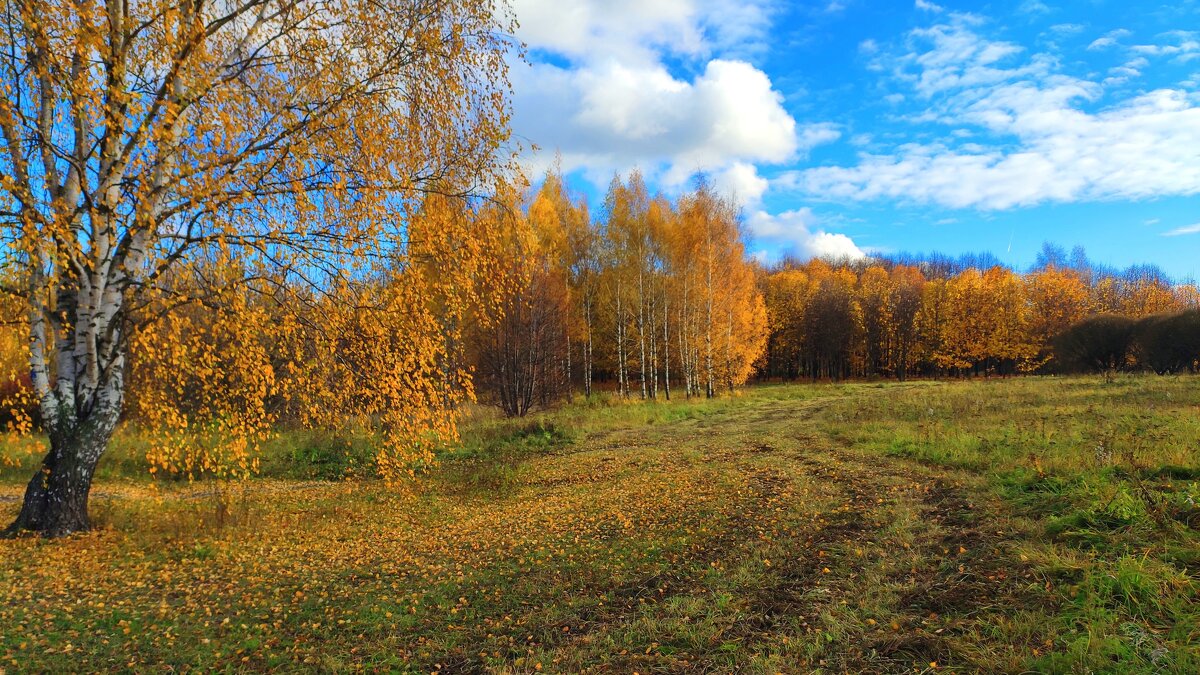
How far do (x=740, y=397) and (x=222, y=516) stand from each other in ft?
77.5

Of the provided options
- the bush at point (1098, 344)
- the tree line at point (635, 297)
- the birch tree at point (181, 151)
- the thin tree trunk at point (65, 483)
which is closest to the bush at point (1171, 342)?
the bush at point (1098, 344)

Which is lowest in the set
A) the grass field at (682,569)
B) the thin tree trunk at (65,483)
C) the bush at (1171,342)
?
the grass field at (682,569)

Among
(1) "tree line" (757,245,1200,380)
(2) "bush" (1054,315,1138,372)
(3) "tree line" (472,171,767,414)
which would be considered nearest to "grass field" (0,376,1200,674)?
(3) "tree line" (472,171,767,414)

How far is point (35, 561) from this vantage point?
6.02 metres

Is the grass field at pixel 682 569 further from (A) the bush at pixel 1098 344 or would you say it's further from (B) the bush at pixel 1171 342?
(A) the bush at pixel 1098 344

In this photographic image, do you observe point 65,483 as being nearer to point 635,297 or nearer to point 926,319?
point 635,297

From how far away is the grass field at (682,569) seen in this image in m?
3.93

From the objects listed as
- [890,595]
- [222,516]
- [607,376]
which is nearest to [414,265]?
[222,516]

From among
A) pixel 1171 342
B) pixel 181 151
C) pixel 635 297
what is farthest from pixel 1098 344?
pixel 181 151

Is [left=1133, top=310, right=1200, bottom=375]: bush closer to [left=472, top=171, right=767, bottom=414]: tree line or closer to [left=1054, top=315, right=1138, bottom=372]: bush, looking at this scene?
[left=1054, top=315, right=1138, bottom=372]: bush

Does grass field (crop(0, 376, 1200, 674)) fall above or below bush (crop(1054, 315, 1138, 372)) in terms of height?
below

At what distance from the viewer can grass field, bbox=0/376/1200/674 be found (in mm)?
3928

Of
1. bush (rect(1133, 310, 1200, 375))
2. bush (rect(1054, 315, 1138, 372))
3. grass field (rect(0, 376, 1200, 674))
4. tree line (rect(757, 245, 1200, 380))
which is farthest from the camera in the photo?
tree line (rect(757, 245, 1200, 380))

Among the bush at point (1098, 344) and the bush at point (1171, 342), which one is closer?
the bush at point (1171, 342)
